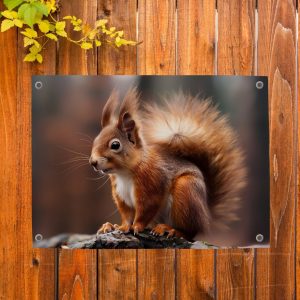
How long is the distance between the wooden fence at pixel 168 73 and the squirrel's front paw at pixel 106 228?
0.09 metres

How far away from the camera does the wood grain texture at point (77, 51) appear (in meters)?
1.57

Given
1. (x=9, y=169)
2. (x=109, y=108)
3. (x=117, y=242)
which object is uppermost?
(x=109, y=108)

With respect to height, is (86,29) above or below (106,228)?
above

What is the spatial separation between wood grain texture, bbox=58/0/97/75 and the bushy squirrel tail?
0.89 feet

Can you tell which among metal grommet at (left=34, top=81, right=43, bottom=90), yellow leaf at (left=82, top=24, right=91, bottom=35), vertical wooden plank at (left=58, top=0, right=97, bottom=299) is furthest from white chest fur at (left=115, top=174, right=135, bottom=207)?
yellow leaf at (left=82, top=24, right=91, bottom=35)

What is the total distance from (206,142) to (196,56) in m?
0.32

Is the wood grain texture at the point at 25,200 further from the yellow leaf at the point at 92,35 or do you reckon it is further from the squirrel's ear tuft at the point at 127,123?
the squirrel's ear tuft at the point at 127,123

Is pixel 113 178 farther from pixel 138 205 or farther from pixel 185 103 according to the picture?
pixel 185 103

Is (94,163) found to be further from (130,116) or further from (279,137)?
(279,137)

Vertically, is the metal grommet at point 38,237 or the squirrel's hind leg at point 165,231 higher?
the squirrel's hind leg at point 165,231

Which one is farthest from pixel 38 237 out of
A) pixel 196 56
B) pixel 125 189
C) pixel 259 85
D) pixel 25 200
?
pixel 259 85

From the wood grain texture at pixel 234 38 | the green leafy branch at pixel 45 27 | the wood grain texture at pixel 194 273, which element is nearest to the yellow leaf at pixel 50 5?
the green leafy branch at pixel 45 27

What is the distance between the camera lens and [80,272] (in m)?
1.57

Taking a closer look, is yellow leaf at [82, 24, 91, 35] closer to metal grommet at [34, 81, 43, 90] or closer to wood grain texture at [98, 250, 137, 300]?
metal grommet at [34, 81, 43, 90]
